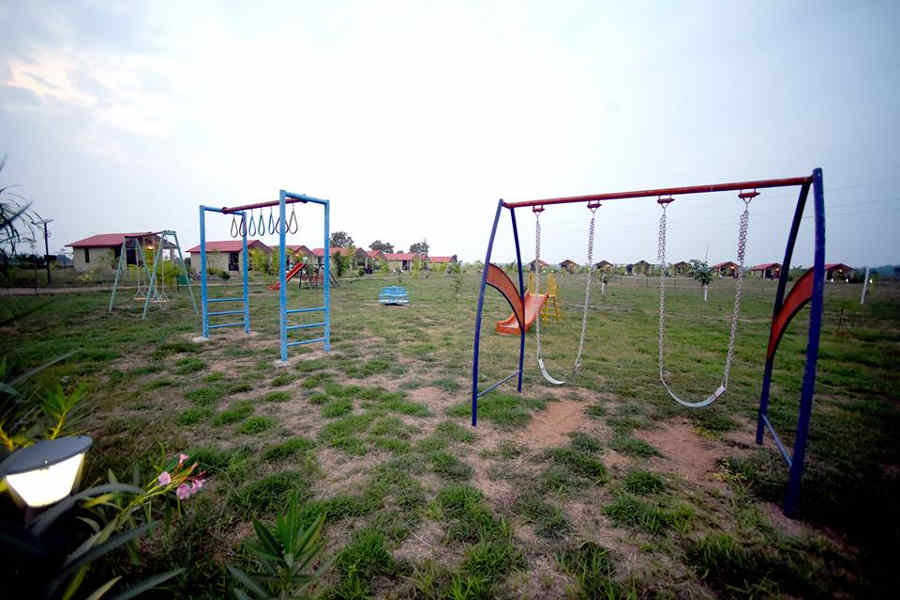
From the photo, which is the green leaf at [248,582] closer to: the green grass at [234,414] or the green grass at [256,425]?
the green grass at [256,425]

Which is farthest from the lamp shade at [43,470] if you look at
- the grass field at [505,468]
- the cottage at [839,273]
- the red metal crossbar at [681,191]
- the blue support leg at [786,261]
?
the cottage at [839,273]

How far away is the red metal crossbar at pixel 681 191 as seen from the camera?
2.89m

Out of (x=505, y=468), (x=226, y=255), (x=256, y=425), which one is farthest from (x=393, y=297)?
(x=226, y=255)

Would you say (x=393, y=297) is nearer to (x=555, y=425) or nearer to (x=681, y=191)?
(x=555, y=425)

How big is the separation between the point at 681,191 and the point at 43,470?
4413 millimetres

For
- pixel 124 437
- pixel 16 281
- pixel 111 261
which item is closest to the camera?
pixel 16 281

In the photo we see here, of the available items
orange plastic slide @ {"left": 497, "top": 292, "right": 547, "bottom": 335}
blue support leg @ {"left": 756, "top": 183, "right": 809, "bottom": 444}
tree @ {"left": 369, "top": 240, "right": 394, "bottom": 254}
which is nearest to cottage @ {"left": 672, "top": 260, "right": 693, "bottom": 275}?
orange plastic slide @ {"left": 497, "top": 292, "right": 547, "bottom": 335}

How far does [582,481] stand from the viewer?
112 inches

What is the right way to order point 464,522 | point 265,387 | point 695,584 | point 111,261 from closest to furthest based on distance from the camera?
point 695,584 → point 464,522 → point 265,387 → point 111,261

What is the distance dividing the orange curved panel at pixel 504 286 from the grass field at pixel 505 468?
1.23m

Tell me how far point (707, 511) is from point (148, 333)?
998cm

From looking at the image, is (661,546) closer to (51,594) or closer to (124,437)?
(51,594)

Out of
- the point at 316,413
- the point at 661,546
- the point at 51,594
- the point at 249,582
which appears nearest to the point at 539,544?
the point at 661,546

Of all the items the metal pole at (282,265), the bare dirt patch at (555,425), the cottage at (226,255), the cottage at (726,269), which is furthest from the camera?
the cottage at (726,269)
